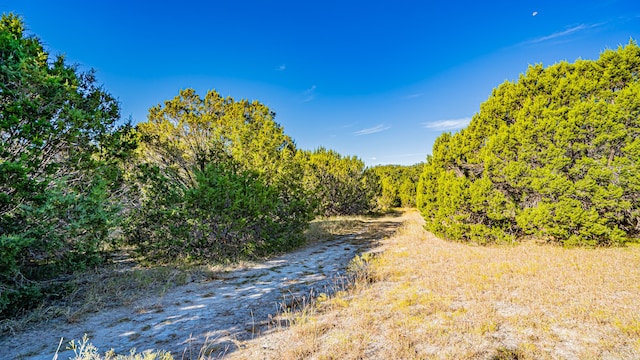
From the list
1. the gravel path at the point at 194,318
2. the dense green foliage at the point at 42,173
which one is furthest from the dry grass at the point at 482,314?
the dense green foliage at the point at 42,173

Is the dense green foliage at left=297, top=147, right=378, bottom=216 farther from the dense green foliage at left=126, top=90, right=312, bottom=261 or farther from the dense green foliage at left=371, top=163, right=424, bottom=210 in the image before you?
the dense green foliage at left=126, top=90, right=312, bottom=261

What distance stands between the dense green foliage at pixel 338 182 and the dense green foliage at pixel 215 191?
20.6 ft

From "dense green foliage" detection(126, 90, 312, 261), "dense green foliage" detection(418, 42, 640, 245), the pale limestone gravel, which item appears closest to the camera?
the pale limestone gravel

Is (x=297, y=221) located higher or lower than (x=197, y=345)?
higher

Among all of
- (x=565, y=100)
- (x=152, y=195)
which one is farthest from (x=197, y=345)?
(x=565, y=100)

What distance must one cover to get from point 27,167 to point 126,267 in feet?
12.9

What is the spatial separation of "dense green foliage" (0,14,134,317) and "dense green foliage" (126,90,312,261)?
1717 millimetres

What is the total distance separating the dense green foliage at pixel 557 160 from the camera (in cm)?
657

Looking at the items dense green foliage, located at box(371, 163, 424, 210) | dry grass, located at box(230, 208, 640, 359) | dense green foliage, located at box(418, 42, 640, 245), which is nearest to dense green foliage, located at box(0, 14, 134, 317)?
dry grass, located at box(230, 208, 640, 359)

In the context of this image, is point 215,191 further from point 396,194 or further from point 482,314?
point 396,194

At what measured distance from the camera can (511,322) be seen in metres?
3.56

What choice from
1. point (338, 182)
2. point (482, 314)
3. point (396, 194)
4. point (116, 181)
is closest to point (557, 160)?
point (482, 314)

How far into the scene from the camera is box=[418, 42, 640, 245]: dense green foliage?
6.57 metres

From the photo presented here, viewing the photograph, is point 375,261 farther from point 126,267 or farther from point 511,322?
point 126,267
